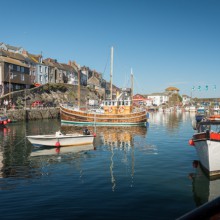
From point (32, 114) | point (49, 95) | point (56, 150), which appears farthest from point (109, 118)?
point (49, 95)

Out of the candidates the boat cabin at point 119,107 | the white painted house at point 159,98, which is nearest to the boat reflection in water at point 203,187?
the boat cabin at point 119,107

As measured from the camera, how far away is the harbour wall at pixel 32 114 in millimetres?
65594

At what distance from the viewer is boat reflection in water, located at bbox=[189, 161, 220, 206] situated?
14.0m

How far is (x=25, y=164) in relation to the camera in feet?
72.0

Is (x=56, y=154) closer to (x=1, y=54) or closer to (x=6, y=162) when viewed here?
(x=6, y=162)

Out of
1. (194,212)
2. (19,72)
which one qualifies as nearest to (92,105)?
(19,72)

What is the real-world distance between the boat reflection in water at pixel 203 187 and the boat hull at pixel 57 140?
47.8 feet

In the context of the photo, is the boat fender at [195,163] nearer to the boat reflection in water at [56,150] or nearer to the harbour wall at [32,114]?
the boat reflection in water at [56,150]

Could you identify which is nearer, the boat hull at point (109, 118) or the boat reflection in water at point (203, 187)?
the boat reflection in water at point (203, 187)

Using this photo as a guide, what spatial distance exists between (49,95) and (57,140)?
216 feet

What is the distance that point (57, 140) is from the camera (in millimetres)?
28562

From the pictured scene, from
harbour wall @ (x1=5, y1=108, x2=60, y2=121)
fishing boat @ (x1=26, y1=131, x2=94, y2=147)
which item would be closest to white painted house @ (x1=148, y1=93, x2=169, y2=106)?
harbour wall @ (x1=5, y1=108, x2=60, y2=121)

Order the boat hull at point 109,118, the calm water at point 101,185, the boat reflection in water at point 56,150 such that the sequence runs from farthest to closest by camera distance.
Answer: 1. the boat hull at point 109,118
2. the boat reflection in water at point 56,150
3. the calm water at point 101,185

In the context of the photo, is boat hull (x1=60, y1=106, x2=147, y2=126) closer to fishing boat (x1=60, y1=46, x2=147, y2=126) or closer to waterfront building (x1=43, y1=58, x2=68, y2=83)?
fishing boat (x1=60, y1=46, x2=147, y2=126)
